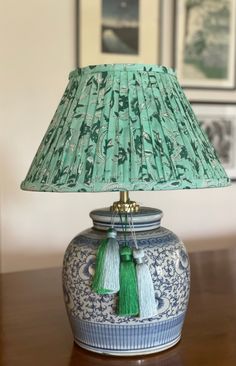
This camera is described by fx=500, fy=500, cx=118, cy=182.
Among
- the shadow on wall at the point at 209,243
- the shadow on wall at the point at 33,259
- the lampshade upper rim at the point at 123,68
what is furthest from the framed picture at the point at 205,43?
the lampshade upper rim at the point at 123,68

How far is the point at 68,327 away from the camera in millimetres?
924

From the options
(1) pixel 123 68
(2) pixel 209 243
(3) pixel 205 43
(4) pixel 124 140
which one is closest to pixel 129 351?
(4) pixel 124 140

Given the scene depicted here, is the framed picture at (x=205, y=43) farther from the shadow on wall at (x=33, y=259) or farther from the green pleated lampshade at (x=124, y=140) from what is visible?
the green pleated lampshade at (x=124, y=140)

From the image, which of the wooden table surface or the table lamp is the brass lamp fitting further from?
the wooden table surface

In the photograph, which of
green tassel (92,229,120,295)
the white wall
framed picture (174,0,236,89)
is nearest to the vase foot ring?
green tassel (92,229,120,295)

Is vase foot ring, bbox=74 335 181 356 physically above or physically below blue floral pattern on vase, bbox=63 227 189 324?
below

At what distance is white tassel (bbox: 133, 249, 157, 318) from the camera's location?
0.75 meters

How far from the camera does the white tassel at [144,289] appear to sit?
2.45 ft

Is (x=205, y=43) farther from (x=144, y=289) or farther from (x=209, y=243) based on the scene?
(x=144, y=289)

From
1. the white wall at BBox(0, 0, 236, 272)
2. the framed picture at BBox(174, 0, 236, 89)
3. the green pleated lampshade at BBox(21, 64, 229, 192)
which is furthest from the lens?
the framed picture at BBox(174, 0, 236, 89)

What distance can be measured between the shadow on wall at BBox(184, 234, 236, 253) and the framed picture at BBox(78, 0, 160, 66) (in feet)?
2.16

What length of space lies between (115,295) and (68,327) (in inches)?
8.1

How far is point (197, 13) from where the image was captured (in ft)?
5.75

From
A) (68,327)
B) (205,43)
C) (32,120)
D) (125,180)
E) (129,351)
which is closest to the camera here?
(125,180)
